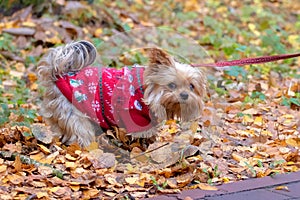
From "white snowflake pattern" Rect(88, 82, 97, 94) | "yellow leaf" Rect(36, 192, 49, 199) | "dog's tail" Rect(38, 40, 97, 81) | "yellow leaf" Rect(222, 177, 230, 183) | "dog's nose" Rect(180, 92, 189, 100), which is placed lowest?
"yellow leaf" Rect(36, 192, 49, 199)

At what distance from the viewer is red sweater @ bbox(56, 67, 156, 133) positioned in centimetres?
489

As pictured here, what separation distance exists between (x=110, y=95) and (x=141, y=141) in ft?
1.59

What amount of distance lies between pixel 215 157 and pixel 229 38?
427 cm

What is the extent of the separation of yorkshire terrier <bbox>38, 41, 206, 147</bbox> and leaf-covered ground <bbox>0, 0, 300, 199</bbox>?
0.13m

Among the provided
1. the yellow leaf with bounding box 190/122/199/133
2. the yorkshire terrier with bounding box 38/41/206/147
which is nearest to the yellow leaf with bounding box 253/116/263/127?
the yellow leaf with bounding box 190/122/199/133

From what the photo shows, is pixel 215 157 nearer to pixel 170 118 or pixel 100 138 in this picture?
pixel 170 118

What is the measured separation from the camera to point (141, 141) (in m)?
5.22

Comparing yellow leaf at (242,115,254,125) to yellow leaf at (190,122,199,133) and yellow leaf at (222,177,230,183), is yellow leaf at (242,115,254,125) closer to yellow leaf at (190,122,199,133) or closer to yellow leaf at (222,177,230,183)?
yellow leaf at (190,122,199,133)

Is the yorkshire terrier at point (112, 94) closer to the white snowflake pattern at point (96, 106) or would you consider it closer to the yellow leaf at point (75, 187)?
the white snowflake pattern at point (96, 106)

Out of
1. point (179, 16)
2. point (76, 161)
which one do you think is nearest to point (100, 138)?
point (76, 161)

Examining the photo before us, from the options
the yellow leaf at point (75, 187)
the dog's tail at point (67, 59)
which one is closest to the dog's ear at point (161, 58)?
the dog's tail at point (67, 59)

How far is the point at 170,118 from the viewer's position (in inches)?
194

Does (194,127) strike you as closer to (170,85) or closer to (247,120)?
(170,85)

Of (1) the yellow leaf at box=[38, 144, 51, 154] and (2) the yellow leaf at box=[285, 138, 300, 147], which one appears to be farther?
(2) the yellow leaf at box=[285, 138, 300, 147]
